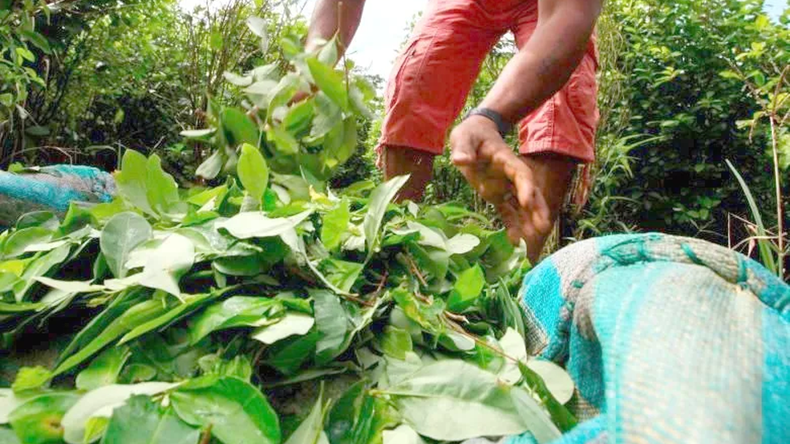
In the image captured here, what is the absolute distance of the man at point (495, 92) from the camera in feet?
3.97

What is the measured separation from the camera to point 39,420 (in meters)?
0.51

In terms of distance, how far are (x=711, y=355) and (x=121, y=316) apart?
54 cm

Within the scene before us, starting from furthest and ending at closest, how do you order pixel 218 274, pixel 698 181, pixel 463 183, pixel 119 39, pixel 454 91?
1. pixel 463 183
2. pixel 119 39
3. pixel 698 181
4. pixel 454 91
5. pixel 218 274

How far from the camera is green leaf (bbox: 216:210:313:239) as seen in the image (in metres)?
0.70

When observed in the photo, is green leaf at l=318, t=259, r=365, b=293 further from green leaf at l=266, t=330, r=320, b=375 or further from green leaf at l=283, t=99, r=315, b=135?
green leaf at l=283, t=99, r=315, b=135

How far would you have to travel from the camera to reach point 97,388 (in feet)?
1.80

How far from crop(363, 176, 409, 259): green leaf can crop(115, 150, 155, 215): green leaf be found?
0.34 meters

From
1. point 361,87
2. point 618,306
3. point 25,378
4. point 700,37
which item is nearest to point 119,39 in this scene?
point 361,87

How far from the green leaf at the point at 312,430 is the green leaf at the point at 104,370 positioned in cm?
18

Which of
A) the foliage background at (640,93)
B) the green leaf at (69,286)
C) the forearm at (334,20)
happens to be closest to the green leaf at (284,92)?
the forearm at (334,20)

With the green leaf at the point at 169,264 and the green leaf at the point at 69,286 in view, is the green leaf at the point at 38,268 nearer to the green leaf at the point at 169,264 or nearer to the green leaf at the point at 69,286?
the green leaf at the point at 69,286

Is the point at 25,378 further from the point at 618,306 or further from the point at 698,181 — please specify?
the point at 698,181

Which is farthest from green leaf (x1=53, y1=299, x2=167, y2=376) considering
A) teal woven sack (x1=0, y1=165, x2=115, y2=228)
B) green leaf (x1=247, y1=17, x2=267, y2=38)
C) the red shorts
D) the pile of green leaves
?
the red shorts

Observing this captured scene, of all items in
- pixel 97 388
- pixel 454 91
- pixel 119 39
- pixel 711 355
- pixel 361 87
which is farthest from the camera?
pixel 119 39
